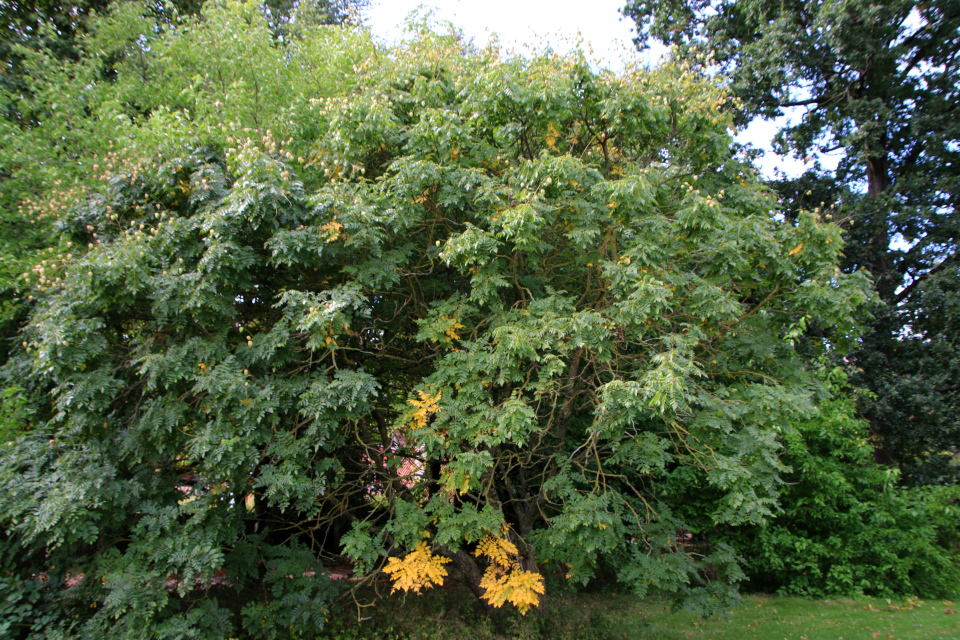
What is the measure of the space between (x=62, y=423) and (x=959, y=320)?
13.3m

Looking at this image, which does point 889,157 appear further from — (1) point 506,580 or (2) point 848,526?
(1) point 506,580

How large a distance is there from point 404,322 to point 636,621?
5965mm

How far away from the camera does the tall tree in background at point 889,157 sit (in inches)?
405

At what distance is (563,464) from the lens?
6414 mm

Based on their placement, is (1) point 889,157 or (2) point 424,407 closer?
(2) point 424,407

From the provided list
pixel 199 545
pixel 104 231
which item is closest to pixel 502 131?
pixel 104 231

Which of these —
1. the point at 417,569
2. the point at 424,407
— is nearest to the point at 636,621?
the point at 417,569

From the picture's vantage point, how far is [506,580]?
5934 millimetres

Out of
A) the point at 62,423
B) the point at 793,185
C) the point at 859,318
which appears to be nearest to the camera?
the point at 62,423

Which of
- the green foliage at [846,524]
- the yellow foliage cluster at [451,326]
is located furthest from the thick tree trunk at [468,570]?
the green foliage at [846,524]

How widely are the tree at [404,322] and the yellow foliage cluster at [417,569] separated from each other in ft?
0.10

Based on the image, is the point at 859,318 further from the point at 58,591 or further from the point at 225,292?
the point at 58,591

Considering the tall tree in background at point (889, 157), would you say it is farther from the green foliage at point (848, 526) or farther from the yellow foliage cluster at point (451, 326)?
the yellow foliage cluster at point (451, 326)

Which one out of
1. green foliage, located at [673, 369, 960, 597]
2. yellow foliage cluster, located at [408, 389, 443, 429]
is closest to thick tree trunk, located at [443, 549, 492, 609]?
yellow foliage cluster, located at [408, 389, 443, 429]
